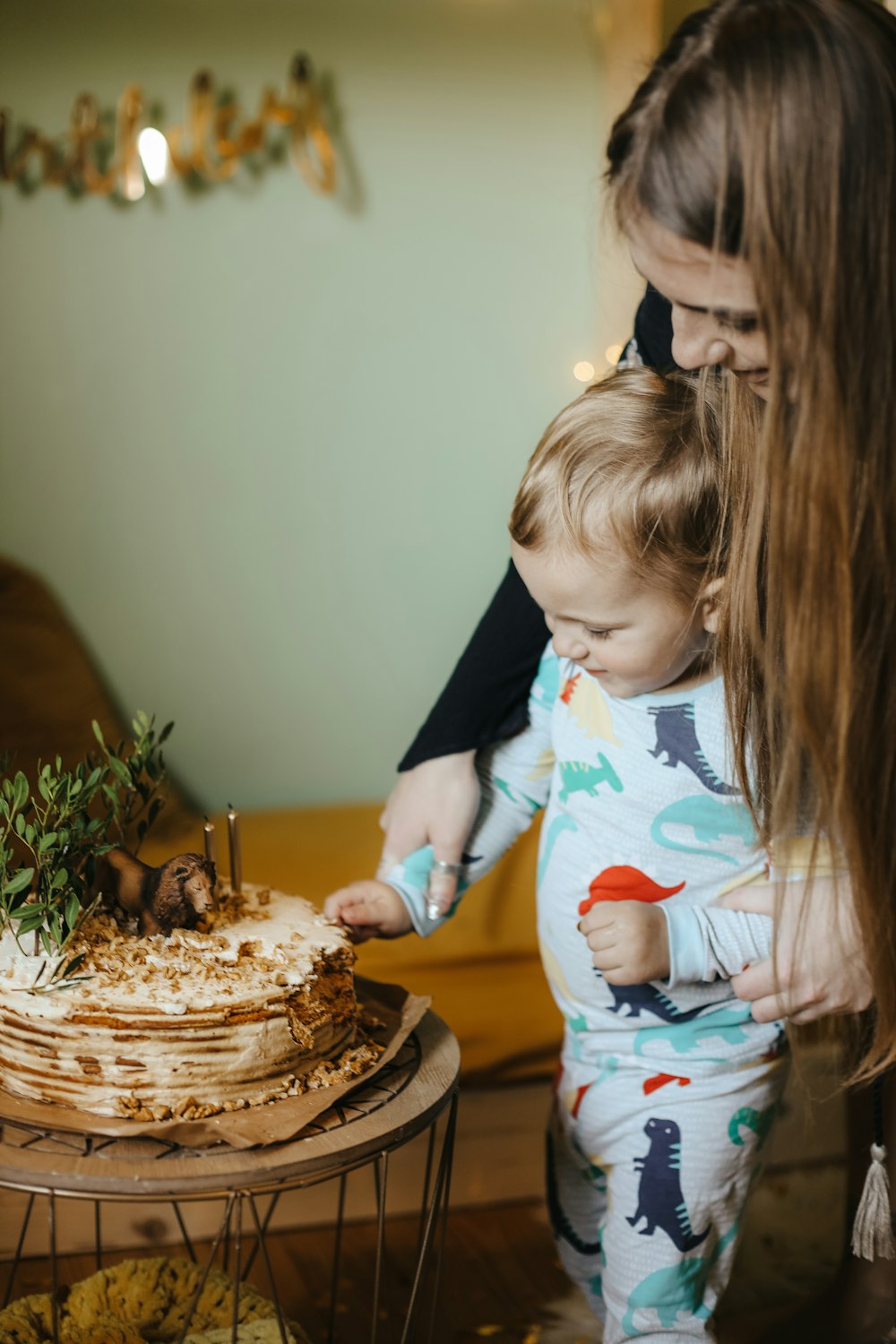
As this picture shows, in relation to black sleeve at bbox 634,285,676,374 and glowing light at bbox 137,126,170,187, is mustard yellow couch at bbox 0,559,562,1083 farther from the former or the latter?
black sleeve at bbox 634,285,676,374

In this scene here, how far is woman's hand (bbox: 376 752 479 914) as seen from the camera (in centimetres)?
132

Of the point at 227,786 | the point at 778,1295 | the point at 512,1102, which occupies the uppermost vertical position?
the point at 227,786

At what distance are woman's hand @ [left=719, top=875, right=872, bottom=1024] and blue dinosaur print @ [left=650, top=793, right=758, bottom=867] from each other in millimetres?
94

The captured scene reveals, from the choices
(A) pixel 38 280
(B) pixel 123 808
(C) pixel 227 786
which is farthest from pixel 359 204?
(B) pixel 123 808

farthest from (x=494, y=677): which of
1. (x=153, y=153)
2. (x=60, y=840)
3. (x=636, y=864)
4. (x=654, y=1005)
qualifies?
(x=153, y=153)

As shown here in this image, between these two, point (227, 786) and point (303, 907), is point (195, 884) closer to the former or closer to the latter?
point (303, 907)

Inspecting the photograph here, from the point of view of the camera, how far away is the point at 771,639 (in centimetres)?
100

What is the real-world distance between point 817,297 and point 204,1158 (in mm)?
764

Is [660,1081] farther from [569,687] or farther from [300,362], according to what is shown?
[300,362]

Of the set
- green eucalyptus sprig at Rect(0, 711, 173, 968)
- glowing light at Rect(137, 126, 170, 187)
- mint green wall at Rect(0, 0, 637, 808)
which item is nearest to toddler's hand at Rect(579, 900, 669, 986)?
green eucalyptus sprig at Rect(0, 711, 173, 968)

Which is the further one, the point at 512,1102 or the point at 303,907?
the point at 512,1102

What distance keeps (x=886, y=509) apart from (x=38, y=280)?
1535 mm

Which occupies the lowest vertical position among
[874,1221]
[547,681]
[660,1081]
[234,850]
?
[874,1221]

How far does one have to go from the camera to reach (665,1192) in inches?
47.0
